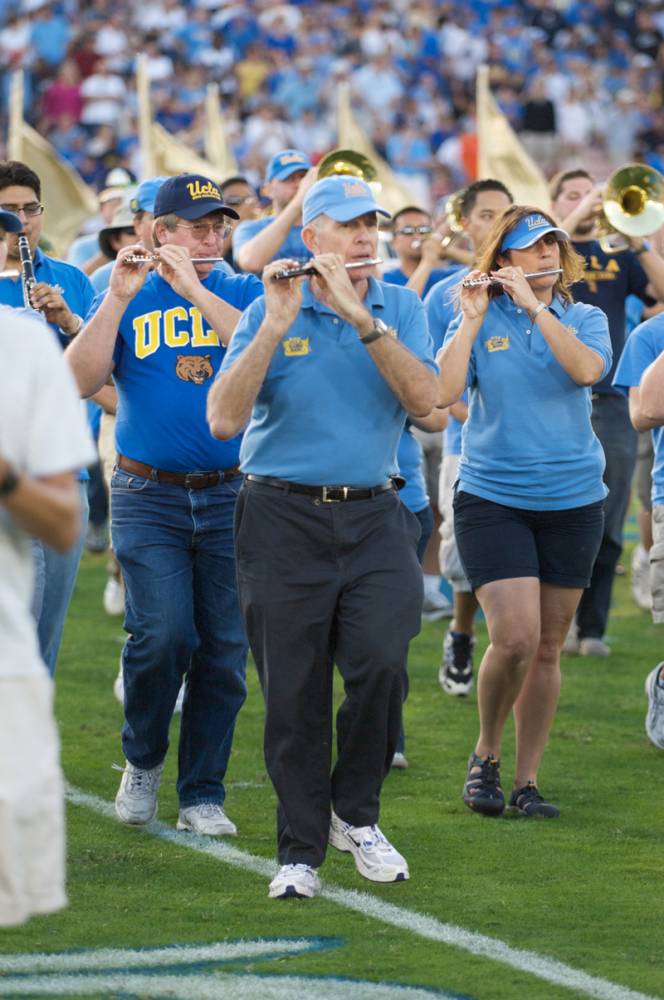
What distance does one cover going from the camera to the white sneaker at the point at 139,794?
6.46 m

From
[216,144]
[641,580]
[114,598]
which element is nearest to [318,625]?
[114,598]

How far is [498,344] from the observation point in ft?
21.6

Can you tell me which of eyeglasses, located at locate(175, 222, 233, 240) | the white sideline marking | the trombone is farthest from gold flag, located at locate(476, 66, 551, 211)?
the white sideline marking

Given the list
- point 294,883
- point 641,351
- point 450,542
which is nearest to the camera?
point 294,883

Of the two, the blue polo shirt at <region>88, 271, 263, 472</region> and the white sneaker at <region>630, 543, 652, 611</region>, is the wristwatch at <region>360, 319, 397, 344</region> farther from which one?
the white sneaker at <region>630, 543, 652, 611</region>

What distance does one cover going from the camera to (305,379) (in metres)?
5.45

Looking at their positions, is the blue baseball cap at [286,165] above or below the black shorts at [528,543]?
above

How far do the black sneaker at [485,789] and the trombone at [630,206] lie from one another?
3334 millimetres

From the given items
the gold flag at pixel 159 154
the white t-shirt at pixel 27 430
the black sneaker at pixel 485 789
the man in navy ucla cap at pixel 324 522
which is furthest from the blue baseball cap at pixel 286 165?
the white t-shirt at pixel 27 430

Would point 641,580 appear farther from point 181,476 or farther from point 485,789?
point 181,476

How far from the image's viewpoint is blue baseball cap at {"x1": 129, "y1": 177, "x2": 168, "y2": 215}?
6930mm

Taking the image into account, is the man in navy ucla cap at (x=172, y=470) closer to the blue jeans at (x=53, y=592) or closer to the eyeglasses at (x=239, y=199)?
the blue jeans at (x=53, y=592)

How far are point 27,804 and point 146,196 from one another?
3876mm

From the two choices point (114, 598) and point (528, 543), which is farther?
point (114, 598)
